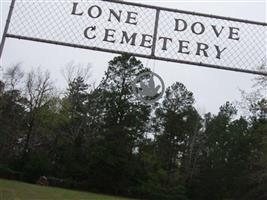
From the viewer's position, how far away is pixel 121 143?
1929 inches

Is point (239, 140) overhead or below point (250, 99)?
overhead

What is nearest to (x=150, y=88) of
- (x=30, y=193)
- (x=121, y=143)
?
(x=30, y=193)

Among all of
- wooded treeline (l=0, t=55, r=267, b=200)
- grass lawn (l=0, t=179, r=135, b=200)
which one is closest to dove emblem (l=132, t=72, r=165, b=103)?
grass lawn (l=0, t=179, r=135, b=200)

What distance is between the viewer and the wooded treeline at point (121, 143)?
48.1m

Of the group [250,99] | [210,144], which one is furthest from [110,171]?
[250,99]

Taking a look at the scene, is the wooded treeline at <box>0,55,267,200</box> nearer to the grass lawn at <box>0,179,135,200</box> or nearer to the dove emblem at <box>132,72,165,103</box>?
the grass lawn at <box>0,179,135,200</box>

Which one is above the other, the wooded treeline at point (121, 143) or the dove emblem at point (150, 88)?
the wooded treeline at point (121, 143)

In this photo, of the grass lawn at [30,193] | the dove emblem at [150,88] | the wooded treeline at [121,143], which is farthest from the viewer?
the wooded treeline at [121,143]

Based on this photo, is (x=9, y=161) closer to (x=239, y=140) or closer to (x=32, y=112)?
(x=32, y=112)

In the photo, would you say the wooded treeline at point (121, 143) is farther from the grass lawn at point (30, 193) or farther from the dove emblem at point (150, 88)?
the dove emblem at point (150, 88)

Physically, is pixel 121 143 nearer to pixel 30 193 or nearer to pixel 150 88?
pixel 30 193

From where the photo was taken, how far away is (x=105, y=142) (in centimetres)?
4894

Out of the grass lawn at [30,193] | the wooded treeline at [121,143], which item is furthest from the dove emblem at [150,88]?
the wooded treeline at [121,143]

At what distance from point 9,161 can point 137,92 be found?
1827 inches
